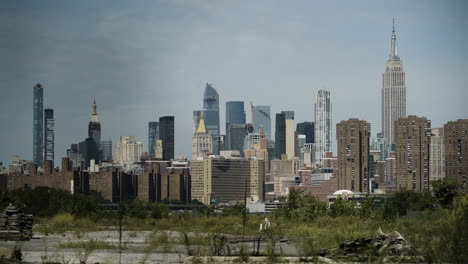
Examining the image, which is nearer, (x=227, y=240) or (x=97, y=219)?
(x=227, y=240)

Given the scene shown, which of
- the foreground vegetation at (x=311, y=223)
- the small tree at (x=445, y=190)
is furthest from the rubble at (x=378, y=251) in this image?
the small tree at (x=445, y=190)

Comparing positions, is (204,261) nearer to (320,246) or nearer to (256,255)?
(256,255)

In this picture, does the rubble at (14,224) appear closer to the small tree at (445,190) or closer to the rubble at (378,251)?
the rubble at (378,251)

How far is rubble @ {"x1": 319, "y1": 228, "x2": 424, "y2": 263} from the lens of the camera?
21641 millimetres

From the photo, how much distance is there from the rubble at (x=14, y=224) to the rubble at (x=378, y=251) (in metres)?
15.3

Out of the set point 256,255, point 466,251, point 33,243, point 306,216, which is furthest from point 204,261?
point 306,216

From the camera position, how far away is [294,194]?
227 ft

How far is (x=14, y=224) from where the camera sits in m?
36.2

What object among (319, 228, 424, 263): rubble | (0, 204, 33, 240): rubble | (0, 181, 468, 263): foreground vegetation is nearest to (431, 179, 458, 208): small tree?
(0, 181, 468, 263): foreground vegetation

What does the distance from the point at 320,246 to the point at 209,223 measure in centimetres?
2306

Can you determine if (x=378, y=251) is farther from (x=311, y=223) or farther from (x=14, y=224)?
(x=311, y=223)

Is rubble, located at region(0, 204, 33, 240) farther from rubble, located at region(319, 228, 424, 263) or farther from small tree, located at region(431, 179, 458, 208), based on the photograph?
small tree, located at region(431, 179, 458, 208)

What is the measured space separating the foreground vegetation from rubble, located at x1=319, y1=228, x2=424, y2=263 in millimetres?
360

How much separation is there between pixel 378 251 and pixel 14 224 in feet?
61.3
